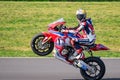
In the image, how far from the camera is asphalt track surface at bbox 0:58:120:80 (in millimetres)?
14141

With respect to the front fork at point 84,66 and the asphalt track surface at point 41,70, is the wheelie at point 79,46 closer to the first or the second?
the front fork at point 84,66

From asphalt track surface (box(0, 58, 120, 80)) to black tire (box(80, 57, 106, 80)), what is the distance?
1.43 ft

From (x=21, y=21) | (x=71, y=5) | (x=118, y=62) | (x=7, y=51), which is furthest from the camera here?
(x=71, y=5)

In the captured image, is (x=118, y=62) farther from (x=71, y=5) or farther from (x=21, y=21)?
(x=71, y=5)

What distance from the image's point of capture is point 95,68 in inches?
533

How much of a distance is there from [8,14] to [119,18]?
5.76 meters

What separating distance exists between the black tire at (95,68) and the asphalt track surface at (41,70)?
435 millimetres

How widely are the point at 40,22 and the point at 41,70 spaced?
11878 mm

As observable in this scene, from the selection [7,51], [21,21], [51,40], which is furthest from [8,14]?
[51,40]

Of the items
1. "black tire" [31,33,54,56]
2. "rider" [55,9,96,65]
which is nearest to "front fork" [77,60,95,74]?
"rider" [55,9,96,65]

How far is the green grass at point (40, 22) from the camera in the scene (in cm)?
2058

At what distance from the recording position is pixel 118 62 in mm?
16672

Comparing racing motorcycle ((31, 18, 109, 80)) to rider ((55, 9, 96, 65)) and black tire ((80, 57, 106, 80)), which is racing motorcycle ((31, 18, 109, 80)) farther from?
rider ((55, 9, 96, 65))

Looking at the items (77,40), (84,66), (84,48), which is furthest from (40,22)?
(84,66)
